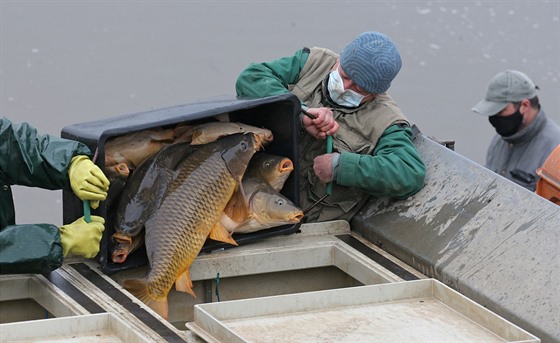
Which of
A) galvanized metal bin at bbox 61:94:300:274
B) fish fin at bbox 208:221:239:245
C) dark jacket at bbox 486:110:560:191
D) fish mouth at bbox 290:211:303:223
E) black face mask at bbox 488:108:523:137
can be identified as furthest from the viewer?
black face mask at bbox 488:108:523:137

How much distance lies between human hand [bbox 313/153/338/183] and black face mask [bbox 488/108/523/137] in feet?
7.56

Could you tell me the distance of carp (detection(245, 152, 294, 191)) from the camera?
14.5 ft

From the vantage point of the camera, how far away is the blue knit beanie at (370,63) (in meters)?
4.44

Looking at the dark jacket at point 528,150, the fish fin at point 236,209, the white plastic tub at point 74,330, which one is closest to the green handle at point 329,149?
the fish fin at point 236,209

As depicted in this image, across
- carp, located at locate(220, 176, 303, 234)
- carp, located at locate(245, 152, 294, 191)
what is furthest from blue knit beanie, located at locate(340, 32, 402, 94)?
carp, located at locate(220, 176, 303, 234)

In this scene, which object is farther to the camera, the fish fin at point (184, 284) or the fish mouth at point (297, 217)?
the fish mouth at point (297, 217)

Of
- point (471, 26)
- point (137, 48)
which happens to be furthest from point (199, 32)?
point (471, 26)

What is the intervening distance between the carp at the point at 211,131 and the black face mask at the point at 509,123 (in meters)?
2.49

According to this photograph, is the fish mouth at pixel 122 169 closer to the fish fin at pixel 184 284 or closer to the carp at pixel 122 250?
the carp at pixel 122 250

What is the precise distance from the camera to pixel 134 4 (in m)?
9.36

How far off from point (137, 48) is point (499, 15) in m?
2.88

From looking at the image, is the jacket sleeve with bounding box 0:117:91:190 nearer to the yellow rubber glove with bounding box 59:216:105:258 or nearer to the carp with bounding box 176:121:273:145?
the yellow rubber glove with bounding box 59:216:105:258

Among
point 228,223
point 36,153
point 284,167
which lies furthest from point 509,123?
point 36,153

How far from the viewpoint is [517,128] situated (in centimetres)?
655
